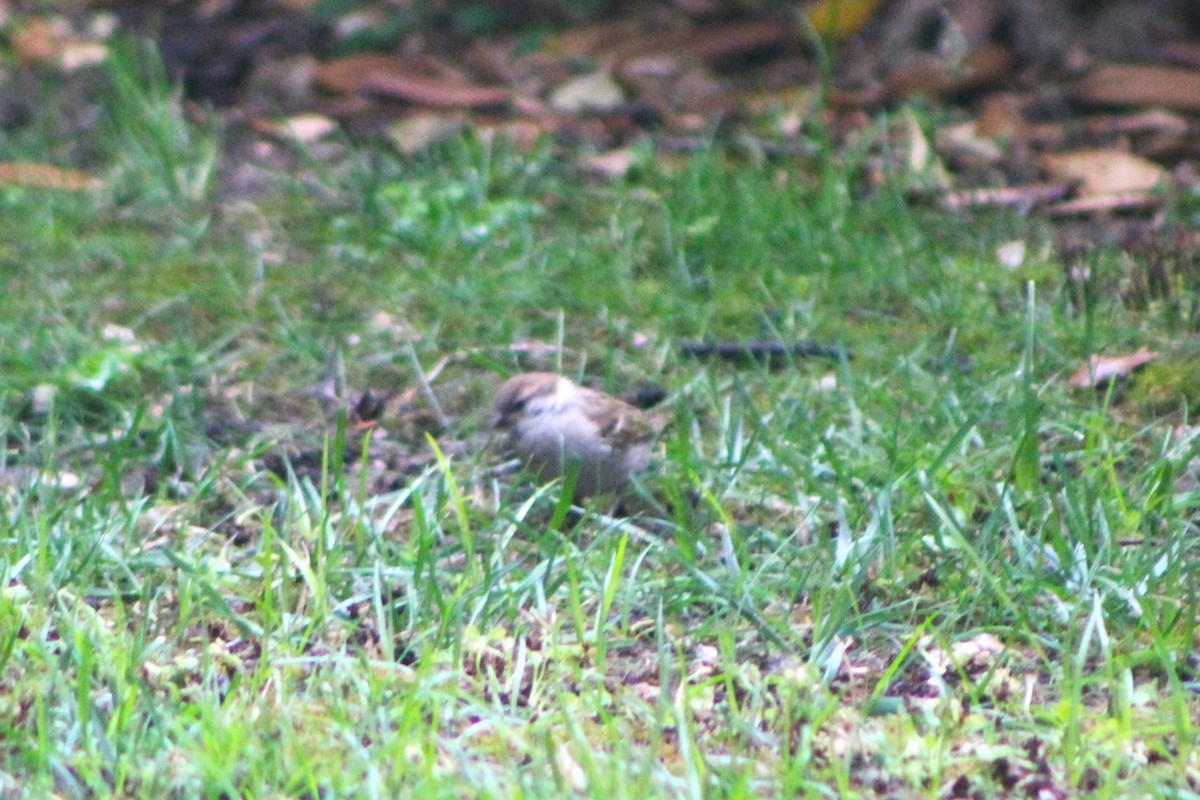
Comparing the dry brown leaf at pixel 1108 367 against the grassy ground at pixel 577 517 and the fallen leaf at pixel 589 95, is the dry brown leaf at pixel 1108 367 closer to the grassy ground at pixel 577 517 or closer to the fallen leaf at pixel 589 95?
the grassy ground at pixel 577 517

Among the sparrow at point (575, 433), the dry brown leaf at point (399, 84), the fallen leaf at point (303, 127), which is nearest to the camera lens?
the sparrow at point (575, 433)

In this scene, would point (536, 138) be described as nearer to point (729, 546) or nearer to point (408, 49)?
point (408, 49)

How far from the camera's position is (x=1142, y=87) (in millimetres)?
6750

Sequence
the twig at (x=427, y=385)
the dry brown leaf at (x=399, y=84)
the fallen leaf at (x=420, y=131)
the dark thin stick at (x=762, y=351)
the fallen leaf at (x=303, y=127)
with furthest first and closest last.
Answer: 1. the dry brown leaf at (x=399, y=84)
2. the fallen leaf at (x=303, y=127)
3. the fallen leaf at (x=420, y=131)
4. the dark thin stick at (x=762, y=351)
5. the twig at (x=427, y=385)

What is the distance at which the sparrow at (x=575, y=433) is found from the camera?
3959 mm

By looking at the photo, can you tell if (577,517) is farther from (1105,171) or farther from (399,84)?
(399,84)

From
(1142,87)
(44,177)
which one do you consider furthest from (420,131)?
(1142,87)

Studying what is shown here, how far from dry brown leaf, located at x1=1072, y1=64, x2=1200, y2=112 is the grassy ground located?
1.40 m

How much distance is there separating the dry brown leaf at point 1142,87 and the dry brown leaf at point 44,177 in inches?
174

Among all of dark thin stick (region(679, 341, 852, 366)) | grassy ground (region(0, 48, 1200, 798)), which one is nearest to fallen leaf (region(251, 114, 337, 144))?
grassy ground (region(0, 48, 1200, 798))

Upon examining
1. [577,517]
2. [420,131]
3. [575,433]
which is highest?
[575,433]

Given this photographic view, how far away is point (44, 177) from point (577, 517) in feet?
11.4

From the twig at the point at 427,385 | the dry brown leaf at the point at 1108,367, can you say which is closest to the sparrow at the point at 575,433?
the twig at the point at 427,385

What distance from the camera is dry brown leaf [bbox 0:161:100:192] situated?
6.28 metres
